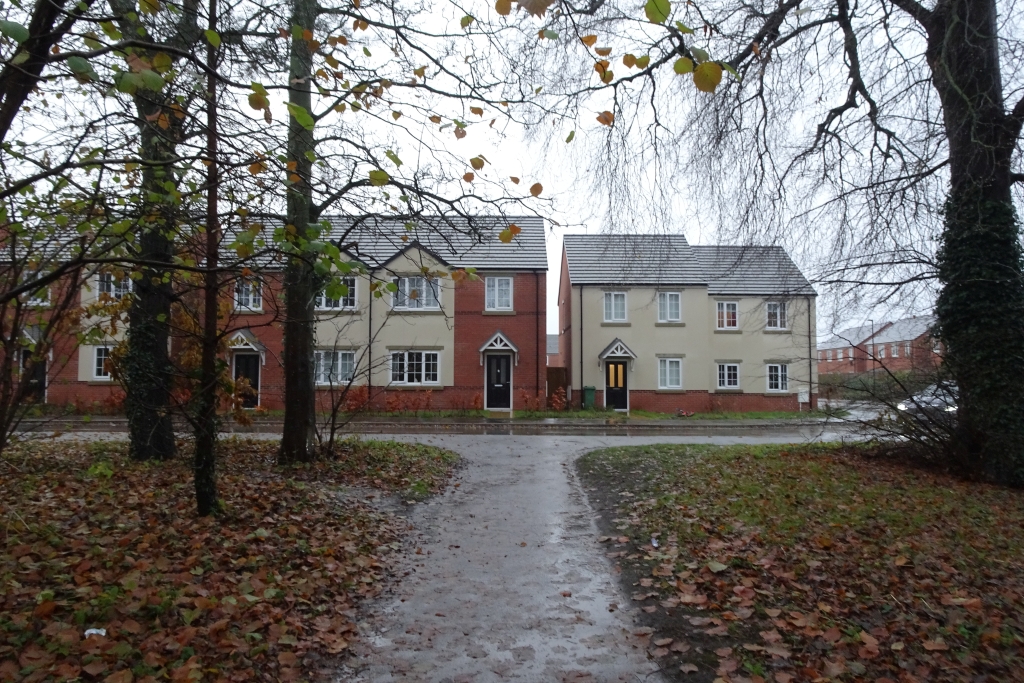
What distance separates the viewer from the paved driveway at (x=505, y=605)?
4805mm

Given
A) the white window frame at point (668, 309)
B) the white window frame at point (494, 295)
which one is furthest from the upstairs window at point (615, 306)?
the white window frame at point (494, 295)

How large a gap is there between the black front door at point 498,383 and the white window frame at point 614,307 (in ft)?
18.0

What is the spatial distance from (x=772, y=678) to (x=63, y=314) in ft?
23.6

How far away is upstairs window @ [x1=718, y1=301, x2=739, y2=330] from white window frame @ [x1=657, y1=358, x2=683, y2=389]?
3.46 metres

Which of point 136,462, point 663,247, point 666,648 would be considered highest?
point 663,247

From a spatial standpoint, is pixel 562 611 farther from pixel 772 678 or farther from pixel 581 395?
pixel 581 395

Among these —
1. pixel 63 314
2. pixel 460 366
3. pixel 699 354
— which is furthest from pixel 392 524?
pixel 699 354

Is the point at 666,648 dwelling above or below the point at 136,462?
below

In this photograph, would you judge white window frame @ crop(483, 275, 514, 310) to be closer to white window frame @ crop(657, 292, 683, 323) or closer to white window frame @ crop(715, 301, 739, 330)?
white window frame @ crop(657, 292, 683, 323)

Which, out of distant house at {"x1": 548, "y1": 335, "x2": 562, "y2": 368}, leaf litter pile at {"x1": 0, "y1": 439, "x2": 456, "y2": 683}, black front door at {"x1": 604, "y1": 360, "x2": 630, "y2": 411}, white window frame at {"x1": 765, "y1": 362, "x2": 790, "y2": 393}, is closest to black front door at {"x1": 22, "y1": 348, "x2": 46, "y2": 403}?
leaf litter pile at {"x1": 0, "y1": 439, "x2": 456, "y2": 683}

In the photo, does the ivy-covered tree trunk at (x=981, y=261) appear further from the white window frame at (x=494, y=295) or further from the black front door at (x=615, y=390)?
the black front door at (x=615, y=390)

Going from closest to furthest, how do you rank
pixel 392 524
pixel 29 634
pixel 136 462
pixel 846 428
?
1. pixel 29 634
2. pixel 392 524
3. pixel 136 462
4. pixel 846 428

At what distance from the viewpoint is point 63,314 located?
24.0 feet

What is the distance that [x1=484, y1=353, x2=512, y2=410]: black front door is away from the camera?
3152cm
